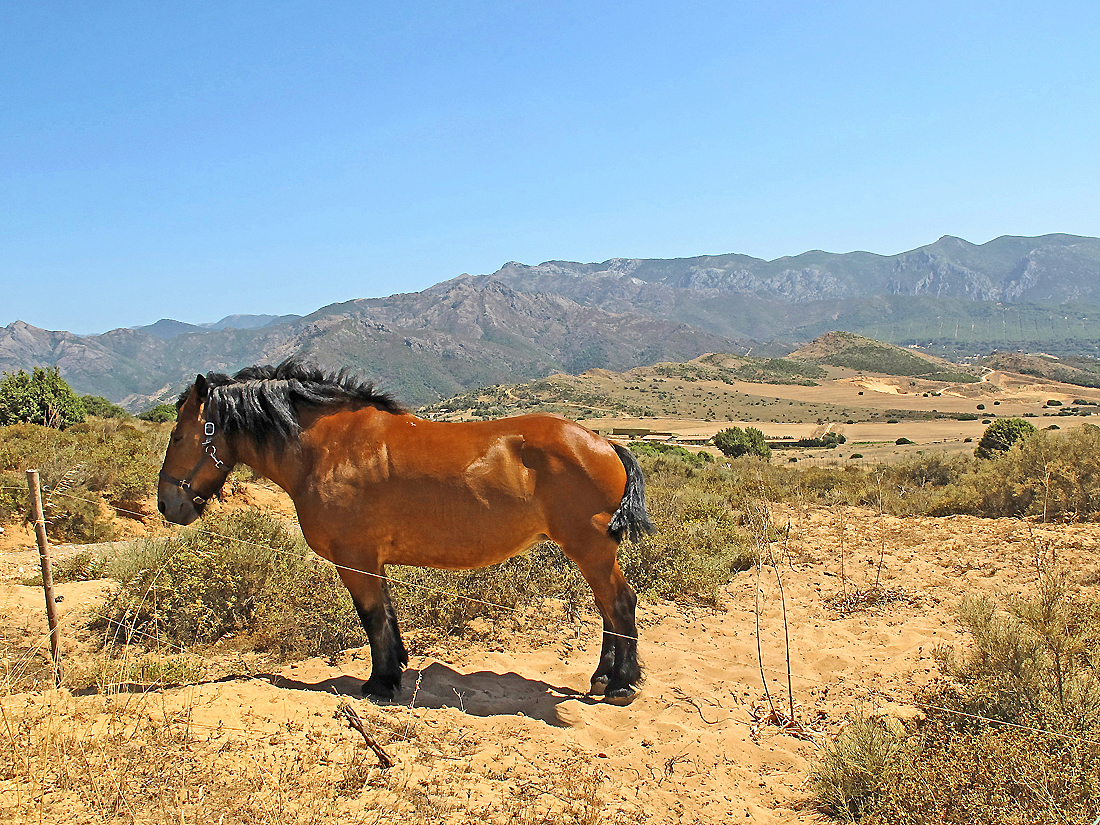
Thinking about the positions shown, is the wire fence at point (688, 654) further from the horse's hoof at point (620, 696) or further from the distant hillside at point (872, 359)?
the distant hillside at point (872, 359)

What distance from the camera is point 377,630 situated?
15.6 feet

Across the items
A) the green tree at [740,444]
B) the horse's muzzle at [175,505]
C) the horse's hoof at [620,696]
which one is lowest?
the green tree at [740,444]

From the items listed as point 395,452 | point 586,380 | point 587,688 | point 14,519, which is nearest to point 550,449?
point 395,452

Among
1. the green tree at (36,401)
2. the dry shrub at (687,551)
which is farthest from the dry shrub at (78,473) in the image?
the dry shrub at (687,551)

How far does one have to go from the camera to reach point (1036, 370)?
11544cm

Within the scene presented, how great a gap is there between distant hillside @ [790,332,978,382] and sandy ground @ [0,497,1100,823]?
126470 millimetres

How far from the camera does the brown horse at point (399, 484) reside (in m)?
4.66

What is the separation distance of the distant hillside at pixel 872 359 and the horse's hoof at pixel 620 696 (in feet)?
424

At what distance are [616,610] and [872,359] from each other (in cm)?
15945

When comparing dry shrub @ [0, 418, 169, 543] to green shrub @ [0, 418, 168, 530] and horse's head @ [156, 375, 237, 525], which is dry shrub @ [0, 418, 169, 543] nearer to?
green shrub @ [0, 418, 168, 530]

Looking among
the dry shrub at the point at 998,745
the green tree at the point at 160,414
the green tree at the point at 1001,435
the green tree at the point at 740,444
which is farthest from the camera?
the green tree at the point at 740,444

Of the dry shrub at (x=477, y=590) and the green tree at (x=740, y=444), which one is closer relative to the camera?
the dry shrub at (x=477, y=590)

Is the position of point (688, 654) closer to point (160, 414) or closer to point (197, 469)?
point (197, 469)

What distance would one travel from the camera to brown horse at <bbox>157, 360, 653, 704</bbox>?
4.66 meters
